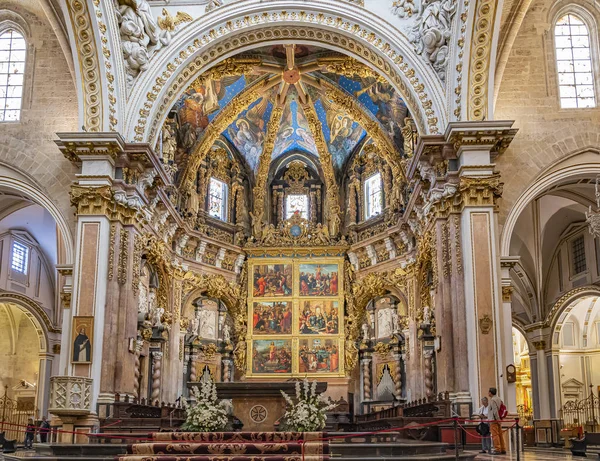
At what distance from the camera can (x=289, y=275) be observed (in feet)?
99.1

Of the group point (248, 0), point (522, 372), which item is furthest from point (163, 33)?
point (522, 372)

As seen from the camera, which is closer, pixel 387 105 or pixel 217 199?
pixel 387 105

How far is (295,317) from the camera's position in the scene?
29500 mm

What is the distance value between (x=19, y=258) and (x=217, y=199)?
27.3ft

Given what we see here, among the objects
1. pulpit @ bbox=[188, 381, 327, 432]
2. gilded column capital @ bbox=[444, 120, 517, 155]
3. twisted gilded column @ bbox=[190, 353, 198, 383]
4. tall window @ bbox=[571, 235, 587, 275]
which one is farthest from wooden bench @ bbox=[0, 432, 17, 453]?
tall window @ bbox=[571, 235, 587, 275]

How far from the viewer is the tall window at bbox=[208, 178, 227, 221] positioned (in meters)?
30.2

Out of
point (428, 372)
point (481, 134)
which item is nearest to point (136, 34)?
point (481, 134)

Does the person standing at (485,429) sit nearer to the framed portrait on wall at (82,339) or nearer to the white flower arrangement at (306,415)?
the white flower arrangement at (306,415)

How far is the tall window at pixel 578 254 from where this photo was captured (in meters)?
28.1

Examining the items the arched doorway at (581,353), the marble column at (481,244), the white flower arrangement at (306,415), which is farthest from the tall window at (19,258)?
the arched doorway at (581,353)

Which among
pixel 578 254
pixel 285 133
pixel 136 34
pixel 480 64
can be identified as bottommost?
pixel 578 254

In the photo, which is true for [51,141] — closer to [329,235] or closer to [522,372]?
[329,235]

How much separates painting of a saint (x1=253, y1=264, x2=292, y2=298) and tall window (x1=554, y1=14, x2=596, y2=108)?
12.7 meters

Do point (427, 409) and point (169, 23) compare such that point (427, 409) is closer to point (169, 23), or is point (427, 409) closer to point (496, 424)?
point (496, 424)
